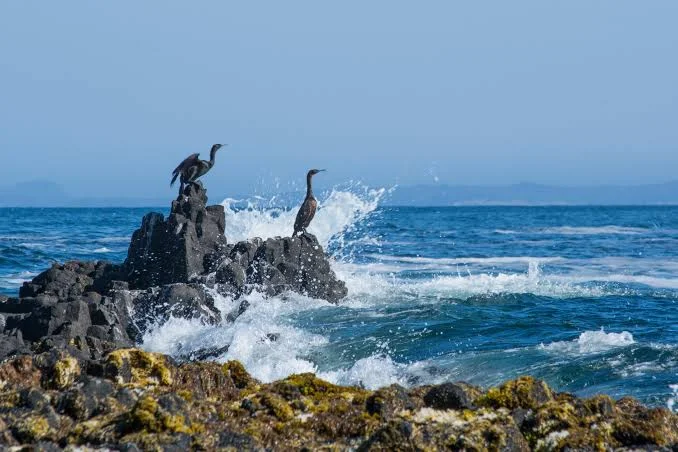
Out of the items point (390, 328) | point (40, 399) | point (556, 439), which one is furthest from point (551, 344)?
point (40, 399)

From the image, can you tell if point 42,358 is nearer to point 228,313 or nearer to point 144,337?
point 144,337

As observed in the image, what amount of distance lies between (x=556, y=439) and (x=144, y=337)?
413 inches

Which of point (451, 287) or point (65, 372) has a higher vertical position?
point (65, 372)

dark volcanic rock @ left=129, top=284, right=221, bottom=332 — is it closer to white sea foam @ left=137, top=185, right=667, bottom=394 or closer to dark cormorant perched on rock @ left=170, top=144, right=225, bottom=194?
white sea foam @ left=137, top=185, right=667, bottom=394

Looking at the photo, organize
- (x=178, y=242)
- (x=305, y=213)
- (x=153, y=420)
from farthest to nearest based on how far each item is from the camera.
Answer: (x=305, y=213) < (x=178, y=242) < (x=153, y=420)

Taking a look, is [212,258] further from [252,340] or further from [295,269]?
[252,340]

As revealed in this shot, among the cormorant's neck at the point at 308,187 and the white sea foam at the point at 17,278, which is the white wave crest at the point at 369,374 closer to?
the cormorant's neck at the point at 308,187

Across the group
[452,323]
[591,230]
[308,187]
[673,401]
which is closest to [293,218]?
[308,187]

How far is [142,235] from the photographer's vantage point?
2028 centimetres

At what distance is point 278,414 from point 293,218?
2119cm

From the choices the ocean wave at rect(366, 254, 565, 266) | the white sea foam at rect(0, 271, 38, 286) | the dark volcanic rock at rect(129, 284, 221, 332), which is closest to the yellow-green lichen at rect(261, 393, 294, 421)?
the dark volcanic rock at rect(129, 284, 221, 332)

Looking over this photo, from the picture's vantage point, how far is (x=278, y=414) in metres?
6.63

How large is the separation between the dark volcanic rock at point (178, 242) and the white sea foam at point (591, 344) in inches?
292

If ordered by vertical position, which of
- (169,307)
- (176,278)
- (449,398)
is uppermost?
(449,398)
